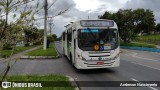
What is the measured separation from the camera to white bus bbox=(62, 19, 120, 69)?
1331 centimetres

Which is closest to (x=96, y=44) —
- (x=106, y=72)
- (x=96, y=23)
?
(x=96, y=23)

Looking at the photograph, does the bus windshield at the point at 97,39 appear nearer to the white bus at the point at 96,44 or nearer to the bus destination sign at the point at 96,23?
the white bus at the point at 96,44

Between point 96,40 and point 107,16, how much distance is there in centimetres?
6979

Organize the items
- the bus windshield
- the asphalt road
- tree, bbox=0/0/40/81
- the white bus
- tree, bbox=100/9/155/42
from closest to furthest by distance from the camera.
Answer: tree, bbox=0/0/40/81, the asphalt road, the white bus, the bus windshield, tree, bbox=100/9/155/42

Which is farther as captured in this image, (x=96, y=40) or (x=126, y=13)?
(x=126, y=13)

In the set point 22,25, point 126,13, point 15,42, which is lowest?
point 15,42

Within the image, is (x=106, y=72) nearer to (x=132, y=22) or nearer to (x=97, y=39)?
(x=97, y=39)

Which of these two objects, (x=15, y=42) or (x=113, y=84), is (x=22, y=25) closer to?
(x=15, y=42)

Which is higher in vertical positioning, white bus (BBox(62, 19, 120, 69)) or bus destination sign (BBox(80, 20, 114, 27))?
bus destination sign (BBox(80, 20, 114, 27))

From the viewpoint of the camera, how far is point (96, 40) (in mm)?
13586

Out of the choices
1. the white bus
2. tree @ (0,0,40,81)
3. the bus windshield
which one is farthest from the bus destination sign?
tree @ (0,0,40,81)

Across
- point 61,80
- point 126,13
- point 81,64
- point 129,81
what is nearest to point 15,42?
point 61,80

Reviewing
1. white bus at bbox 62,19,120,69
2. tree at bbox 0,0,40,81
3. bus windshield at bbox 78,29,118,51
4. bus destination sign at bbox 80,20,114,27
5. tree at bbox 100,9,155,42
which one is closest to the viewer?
tree at bbox 0,0,40,81

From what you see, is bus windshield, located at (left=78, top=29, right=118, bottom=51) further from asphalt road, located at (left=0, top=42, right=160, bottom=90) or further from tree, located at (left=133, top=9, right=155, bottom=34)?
tree, located at (left=133, top=9, right=155, bottom=34)
